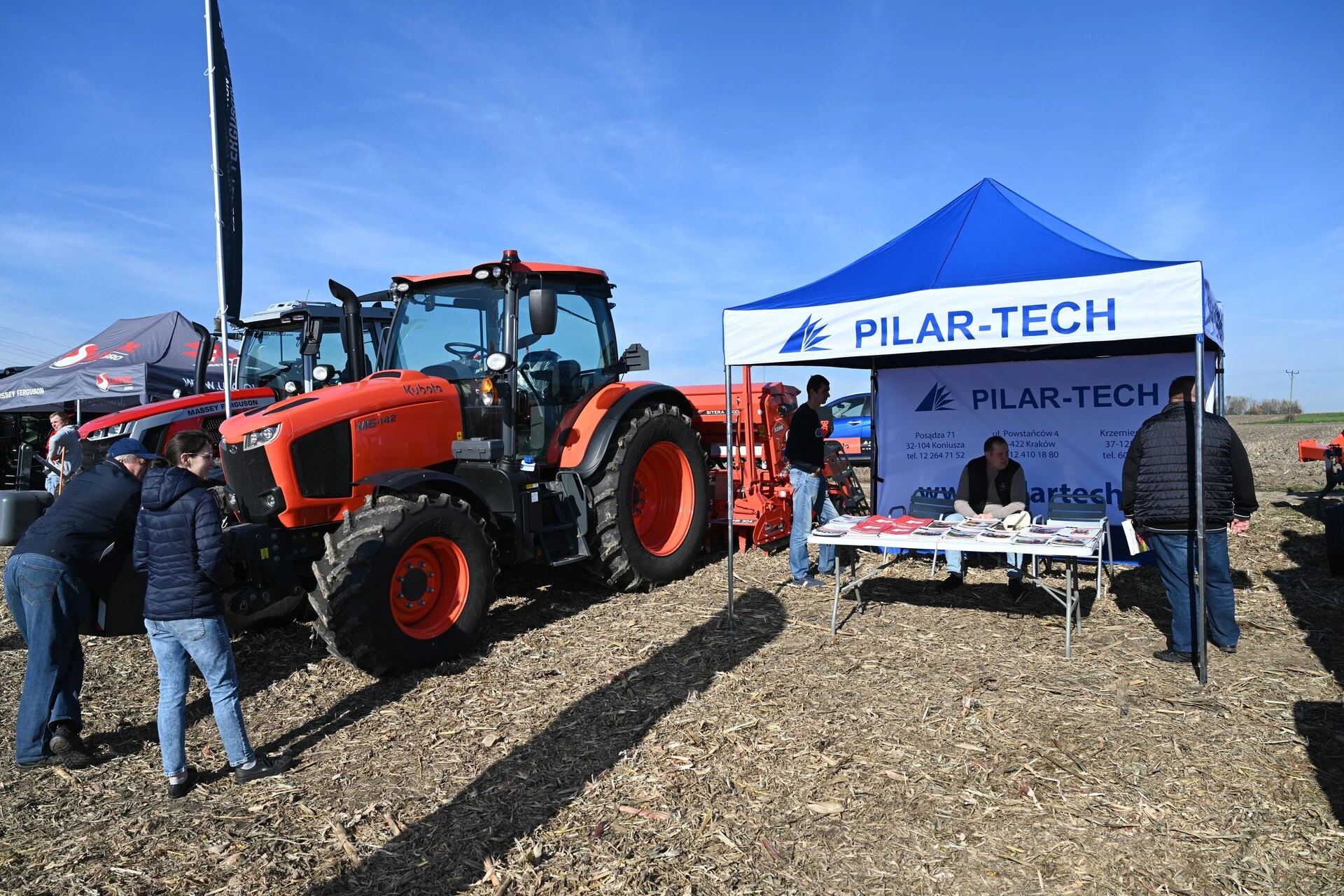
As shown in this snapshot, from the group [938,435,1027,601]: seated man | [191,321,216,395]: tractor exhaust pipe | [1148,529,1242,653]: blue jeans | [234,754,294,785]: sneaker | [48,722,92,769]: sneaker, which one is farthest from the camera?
[191,321,216,395]: tractor exhaust pipe

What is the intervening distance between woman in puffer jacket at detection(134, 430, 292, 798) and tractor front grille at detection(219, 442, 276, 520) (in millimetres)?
1130

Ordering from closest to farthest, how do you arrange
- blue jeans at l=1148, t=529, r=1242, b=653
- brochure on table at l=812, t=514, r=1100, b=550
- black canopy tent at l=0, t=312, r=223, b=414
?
blue jeans at l=1148, t=529, r=1242, b=653 < brochure on table at l=812, t=514, r=1100, b=550 < black canopy tent at l=0, t=312, r=223, b=414

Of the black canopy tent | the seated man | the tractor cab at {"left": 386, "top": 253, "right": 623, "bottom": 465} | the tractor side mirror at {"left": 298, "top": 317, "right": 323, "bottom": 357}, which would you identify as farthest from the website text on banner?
the black canopy tent

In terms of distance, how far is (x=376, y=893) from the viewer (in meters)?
→ 2.69

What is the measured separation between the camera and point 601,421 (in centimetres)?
607

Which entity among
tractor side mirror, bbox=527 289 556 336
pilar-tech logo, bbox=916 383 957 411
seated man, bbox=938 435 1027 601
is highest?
tractor side mirror, bbox=527 289 556 336

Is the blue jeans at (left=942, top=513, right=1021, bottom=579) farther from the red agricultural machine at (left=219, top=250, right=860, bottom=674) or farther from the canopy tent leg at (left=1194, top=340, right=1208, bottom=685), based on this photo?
the red agricultural machine at (left=219, top=250, right=860, bottom=674)

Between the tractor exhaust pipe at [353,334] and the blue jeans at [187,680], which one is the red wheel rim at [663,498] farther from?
the blue jeans at [187,680]

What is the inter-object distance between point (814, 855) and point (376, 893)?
1.46 meters

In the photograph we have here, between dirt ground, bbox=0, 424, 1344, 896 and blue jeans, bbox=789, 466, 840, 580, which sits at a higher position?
blue jeans, bbox=789, 466, 840, 580

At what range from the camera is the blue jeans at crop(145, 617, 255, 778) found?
3363 mm

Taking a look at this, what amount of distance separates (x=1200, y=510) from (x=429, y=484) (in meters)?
4.29

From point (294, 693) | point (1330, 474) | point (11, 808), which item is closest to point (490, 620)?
point (294, 693)

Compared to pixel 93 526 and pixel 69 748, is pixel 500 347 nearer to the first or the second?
pixel 93 526
